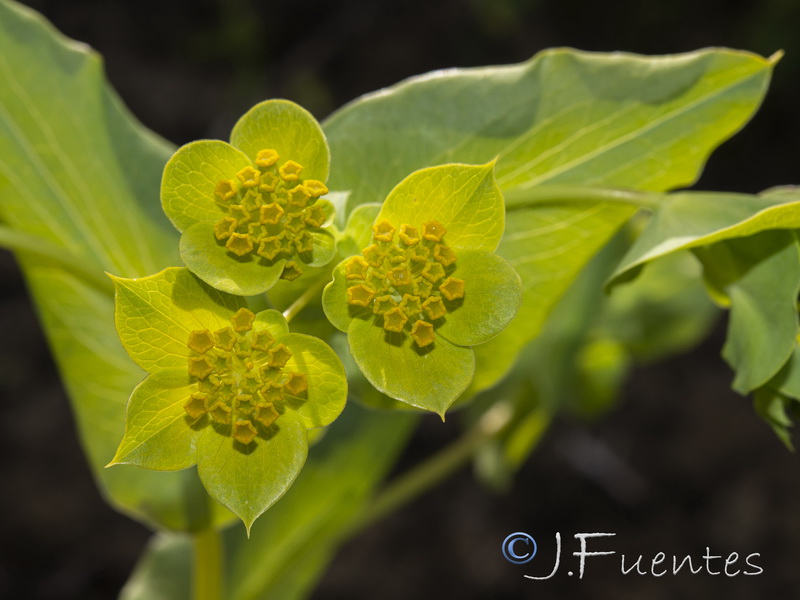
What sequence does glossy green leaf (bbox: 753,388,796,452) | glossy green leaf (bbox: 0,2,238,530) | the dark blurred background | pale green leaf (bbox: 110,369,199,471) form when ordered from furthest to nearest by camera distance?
the dark blurred background
glossy green leaf (bbox: 0,2,238,530)
glossy green leaf (bbox: 753,388,796,452)
pale green leaf (bbox: 110,369,199,471)

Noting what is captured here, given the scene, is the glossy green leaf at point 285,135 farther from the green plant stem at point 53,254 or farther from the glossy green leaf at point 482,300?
the green plant stem at point 53,254

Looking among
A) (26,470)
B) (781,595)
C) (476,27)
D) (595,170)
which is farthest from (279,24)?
(781,595)

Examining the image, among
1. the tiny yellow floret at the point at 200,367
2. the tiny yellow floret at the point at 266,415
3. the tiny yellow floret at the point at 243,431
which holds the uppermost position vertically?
the tiny yellow floret at the point at 200,367

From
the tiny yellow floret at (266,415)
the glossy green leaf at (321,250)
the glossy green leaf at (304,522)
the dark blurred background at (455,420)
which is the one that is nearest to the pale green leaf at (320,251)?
the glossy green leaf at (321,250)

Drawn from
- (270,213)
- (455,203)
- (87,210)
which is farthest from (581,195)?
(87,210)

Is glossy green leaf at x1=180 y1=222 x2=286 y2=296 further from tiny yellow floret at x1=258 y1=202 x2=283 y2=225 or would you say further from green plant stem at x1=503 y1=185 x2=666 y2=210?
green plant stem at x1=503 y1=185 x2=666 y2=210

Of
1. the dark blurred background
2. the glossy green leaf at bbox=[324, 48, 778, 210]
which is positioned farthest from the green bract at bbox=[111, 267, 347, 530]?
the dark blurred background

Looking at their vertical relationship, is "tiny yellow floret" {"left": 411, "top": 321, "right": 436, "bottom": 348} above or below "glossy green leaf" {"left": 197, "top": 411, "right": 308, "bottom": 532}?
above
